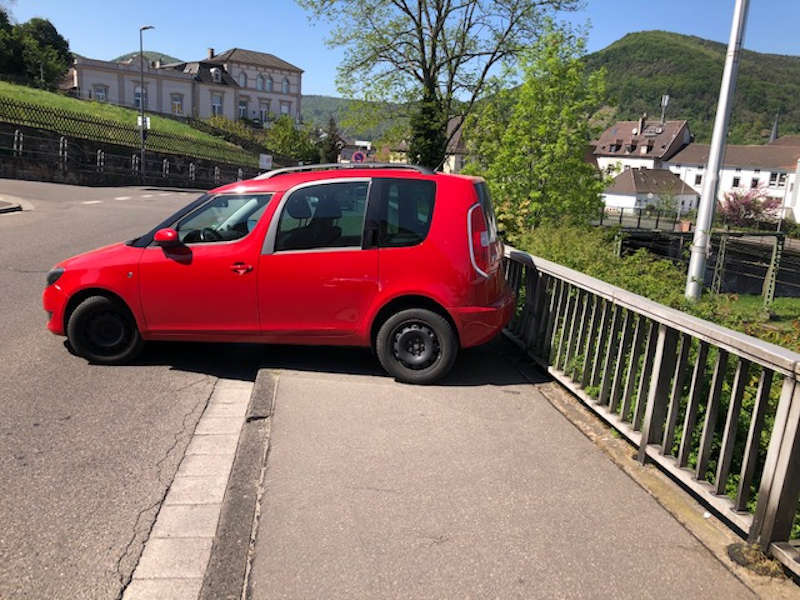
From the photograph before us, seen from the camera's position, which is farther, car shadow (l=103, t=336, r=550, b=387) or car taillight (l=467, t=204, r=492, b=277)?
car shadow (l=103, t=336, r=550, b=387)

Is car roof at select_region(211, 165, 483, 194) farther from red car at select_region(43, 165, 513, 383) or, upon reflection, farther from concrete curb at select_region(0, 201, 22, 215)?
concrete curb at select_region(0, 201, 22, 215)

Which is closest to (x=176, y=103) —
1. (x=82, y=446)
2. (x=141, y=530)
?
(x=82, y=446)

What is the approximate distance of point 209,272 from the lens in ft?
18.1

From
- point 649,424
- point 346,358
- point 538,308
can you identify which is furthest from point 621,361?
point 346,358

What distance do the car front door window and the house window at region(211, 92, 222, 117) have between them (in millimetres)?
101739

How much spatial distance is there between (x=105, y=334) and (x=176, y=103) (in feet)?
324

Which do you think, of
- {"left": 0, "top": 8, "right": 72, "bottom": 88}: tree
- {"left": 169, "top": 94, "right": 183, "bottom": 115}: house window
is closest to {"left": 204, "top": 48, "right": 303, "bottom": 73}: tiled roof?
{"left": 169, "top": 94, "right": 183, "bottom": 115}: house window

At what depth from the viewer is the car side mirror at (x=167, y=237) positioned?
544 centimetres

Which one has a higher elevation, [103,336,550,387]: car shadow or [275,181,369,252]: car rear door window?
[275,181,369,252]: car rear door window

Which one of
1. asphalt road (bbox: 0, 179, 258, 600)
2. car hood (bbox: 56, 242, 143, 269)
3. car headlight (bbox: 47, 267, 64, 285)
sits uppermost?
car hood (bbox: 56, 242, 143, 269)

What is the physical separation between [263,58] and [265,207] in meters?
123

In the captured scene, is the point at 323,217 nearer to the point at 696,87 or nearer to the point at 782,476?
the point at 782,476

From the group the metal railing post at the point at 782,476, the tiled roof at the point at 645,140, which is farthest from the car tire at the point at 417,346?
the tiled roof at the point at 645,140

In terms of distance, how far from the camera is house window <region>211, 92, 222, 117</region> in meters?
100
